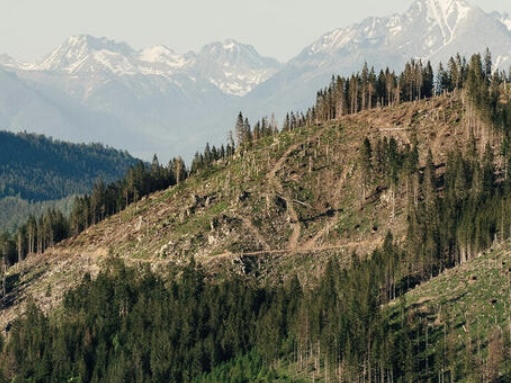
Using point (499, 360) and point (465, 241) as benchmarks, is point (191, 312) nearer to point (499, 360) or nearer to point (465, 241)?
point (465, 241)

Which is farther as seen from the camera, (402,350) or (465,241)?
(465,241)

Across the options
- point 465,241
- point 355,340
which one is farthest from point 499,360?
point 465,241

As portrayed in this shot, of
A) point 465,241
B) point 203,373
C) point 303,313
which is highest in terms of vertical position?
point 465,241

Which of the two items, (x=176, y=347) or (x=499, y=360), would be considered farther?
(x=176, y=347)

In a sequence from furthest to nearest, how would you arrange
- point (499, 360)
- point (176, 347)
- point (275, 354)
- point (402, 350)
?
point (176, 347) → point (275, 354) → point (402, 350) → point (499, 360)

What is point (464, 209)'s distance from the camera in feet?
625

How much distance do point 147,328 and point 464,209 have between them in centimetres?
7285

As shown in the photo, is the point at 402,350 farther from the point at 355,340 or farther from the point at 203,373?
the point at 203,373

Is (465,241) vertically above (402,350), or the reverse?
(465,241)

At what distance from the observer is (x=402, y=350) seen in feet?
486

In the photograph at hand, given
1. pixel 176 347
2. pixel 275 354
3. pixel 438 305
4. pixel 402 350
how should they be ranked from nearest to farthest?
pixel 402 350 → pixel 438 305 → pixel 275 354 → pixel 176 347

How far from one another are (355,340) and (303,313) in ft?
65.1

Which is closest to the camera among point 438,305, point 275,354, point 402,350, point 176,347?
point 402,350

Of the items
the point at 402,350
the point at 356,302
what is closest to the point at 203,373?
the point at 356,302
